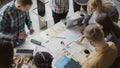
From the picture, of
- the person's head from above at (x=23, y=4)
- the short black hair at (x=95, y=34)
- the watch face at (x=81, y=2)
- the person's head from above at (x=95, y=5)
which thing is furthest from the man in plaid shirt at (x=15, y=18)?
the watch face at (x=81, y=2)

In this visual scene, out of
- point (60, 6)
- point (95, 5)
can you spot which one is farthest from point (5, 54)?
point (60, 6)

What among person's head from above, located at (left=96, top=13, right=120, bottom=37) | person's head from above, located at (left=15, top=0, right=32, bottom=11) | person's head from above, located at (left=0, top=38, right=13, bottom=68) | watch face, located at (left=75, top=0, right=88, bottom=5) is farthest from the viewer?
watch face, located at (left=75, top=0, right=88, bottom=5)

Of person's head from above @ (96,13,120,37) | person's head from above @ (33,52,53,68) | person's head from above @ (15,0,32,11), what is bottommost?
person's head from above @ (33,52,53,68)

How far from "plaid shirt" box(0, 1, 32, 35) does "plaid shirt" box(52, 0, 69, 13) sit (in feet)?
2.05

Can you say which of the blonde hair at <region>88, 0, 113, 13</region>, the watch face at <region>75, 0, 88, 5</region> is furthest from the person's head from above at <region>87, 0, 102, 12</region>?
the watch face at <region>75, 0, 88, 5</region>

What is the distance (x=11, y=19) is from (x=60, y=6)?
3.16ft

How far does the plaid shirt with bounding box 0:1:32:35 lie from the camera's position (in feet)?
11.4

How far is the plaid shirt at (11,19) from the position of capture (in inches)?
137

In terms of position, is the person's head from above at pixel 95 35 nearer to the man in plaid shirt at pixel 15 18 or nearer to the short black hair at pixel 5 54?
the short black hair at pixel 5 54

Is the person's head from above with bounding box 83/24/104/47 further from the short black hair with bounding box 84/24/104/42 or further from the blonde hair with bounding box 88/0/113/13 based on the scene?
the blonde hair with bounding box 88/0/113/13

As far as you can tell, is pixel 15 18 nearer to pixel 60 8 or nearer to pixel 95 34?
pixel 60 8

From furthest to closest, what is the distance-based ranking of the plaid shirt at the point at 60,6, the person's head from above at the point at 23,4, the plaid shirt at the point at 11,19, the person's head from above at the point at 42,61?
the plaid shirt at the point at 60,6 < the plaid shirt at the point at 11,19 < the person's head from above at the point at 23,4 < the person's head from above at the point at 42,61

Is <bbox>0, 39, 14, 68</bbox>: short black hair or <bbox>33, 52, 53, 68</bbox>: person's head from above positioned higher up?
<bbox>0, 39, 14, 68</bbox>: short black hair

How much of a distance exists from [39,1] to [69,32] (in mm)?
1052
